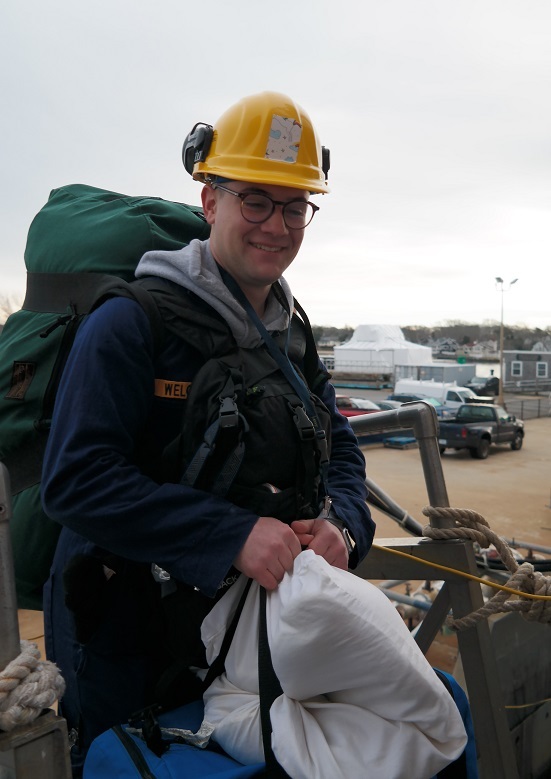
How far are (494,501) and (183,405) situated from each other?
16.4 metres

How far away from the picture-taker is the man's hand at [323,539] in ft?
5.60

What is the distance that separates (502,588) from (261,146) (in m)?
1.94

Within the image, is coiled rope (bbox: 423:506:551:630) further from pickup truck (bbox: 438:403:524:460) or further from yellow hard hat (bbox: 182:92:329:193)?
pickup truck (bbox: 438:403:524:460)

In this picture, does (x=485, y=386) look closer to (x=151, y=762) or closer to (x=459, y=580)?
(x=459, y=580)

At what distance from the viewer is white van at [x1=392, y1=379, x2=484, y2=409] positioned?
3083 centimetres

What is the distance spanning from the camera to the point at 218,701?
162cm

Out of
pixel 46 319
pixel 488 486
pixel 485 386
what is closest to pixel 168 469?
pixel 46 319

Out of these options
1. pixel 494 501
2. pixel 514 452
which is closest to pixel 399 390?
pixel 514 452

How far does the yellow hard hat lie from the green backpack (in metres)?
0.26

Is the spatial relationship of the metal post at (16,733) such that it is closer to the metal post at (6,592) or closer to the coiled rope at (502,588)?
the metal post at (6,592)

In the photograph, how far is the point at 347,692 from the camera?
4.84 ft

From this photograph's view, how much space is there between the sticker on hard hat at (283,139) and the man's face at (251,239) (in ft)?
0.33

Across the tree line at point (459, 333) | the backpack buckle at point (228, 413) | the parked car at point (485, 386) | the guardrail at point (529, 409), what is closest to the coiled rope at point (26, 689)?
the backpack buckle at point (228, 413)

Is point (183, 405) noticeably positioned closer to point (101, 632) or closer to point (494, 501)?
point (101, 632)
